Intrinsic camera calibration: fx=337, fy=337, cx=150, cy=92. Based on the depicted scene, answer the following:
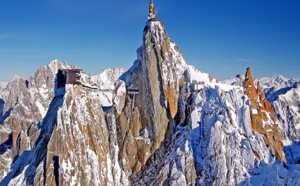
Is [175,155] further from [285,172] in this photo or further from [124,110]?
[285,172]

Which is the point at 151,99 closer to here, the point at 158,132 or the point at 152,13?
the point at 158,132

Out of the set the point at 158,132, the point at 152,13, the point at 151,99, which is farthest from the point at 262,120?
the point at 152,13

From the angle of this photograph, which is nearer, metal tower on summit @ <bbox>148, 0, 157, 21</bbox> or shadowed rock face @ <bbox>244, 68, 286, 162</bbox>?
shadowed rock face @ <bbox>244, 68, 286, 162</bbox>

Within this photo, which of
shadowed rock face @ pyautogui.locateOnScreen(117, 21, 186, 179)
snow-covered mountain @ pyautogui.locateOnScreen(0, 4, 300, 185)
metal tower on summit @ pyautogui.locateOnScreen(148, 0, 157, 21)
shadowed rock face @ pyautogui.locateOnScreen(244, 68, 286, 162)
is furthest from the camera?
metal tower on summit @ pyautogui.locateOnScreen(148, 0, 157, 21)

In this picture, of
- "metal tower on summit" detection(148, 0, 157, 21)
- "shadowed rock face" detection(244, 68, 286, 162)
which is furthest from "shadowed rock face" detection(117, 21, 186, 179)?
"shadowed rock face" detection(244, 68, 286, 162)

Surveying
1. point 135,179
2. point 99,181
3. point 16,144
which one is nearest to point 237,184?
point 135,179

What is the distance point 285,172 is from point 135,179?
3826 centimetres

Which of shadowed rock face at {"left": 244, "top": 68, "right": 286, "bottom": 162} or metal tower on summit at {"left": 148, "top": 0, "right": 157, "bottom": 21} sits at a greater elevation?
metal tower on summit at {"left": 148, "top": 0, "right": 157, "bottom": 21}

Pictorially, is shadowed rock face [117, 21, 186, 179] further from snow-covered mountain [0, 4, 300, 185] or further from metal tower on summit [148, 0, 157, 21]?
metal tower on summit [148, 0, 157, 21]

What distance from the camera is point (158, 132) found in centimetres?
9400

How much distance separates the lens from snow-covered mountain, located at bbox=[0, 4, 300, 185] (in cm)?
8356

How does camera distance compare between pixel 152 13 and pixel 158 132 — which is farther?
pixel 152 13

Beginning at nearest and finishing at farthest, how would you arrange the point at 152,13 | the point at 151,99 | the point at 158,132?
the point at 158,132, the point at 151,99, the point at 152,13

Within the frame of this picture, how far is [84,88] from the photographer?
95.9 meters
